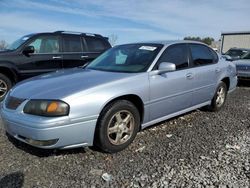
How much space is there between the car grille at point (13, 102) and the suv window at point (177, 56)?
84.1 inches

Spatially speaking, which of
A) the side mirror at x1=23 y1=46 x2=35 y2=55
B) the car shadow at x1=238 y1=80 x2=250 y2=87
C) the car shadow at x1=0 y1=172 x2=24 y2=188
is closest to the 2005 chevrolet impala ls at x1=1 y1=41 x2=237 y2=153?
the car shadow at x1=0 y1=172 x2=24 y2=188

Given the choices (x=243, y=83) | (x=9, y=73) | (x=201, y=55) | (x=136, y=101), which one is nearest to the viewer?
(x=136, y=101)

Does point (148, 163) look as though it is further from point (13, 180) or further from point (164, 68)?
point (13, 180)

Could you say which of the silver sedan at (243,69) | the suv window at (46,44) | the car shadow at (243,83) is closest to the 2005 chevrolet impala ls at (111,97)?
the suv window at (46,44)

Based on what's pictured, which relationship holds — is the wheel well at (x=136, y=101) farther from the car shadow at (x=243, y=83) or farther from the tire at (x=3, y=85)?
the car shadow at (x=243, y=83)

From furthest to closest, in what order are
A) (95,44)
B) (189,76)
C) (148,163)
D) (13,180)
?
(95,44) → (189,76) → (148,163) → (13,180)

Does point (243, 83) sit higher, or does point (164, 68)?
point (164, 68)

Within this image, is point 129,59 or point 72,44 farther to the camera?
point 72,44

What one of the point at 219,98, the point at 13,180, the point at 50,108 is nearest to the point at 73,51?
the point at 219,98

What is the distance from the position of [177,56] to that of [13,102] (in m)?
2.73

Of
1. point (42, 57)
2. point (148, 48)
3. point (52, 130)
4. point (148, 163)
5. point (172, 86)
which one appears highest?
point (148, 48)

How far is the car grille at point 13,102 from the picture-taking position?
148 inches

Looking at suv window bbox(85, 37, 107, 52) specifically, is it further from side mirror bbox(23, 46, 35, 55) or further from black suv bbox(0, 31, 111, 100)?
side mirror bbox(23, 46, 35, 55)

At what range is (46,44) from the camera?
26.2 feet
